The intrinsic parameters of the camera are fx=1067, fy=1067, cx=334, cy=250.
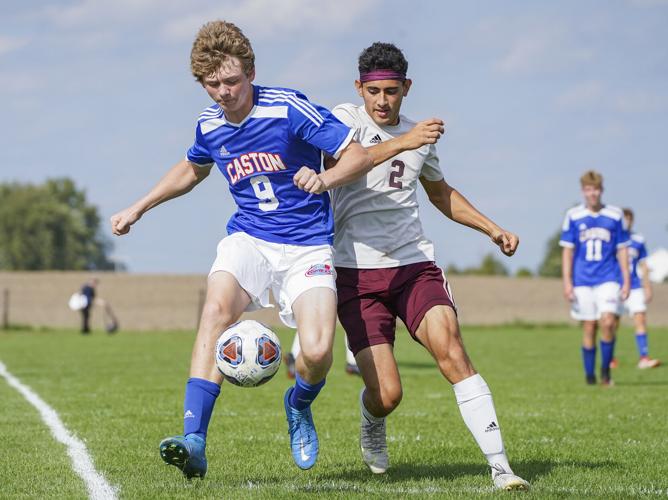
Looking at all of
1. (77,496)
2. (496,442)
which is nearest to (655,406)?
(496,442)

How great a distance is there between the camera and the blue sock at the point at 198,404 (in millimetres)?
5582

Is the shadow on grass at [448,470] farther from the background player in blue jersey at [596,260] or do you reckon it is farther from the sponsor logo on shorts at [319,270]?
the background player in blue jersey at [596,260]

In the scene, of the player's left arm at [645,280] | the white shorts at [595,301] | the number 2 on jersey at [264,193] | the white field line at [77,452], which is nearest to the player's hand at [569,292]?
the white shorts at [595,301]

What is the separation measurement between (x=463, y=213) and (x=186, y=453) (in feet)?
7.65

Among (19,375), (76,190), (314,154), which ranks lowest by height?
(19,375)

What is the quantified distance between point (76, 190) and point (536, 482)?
11720cm

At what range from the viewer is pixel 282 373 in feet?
57.0

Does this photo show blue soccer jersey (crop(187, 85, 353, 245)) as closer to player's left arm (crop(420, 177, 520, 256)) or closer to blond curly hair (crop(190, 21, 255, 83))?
blond curly hair (crop(190, 21, 255, 83))

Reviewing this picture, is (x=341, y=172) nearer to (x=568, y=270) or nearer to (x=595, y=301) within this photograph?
(x=568, y=270)

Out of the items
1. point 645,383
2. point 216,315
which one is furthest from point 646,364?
point 216,315

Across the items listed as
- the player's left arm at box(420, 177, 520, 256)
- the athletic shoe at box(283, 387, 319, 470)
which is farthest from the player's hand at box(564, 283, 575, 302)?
the athletic shoe at box(283, 387, 319, 470)

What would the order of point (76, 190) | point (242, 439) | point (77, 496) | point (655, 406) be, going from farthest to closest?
point (76, 190) < point (655, 406) < point (242, 439) < point (77, 496)

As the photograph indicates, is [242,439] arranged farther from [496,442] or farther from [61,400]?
[61,400]

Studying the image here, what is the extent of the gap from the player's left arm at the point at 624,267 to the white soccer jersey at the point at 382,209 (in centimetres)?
768
